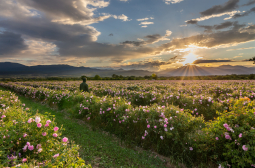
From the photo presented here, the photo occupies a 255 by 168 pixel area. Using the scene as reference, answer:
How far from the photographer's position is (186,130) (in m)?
5.16

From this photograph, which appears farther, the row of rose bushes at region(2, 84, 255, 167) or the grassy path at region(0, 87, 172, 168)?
the grassy path at region(0, 87, 172, 168)

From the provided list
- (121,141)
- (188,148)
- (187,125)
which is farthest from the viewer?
(121,141)

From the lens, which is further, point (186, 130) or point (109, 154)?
point (186, 130)

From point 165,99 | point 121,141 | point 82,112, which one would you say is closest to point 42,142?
point 121,141

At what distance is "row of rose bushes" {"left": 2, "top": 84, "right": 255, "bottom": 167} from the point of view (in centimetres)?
347

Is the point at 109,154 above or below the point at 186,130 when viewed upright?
below

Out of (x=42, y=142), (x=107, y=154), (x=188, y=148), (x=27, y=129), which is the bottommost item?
(x=107, y=154)

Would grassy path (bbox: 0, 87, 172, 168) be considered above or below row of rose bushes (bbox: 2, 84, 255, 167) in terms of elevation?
below

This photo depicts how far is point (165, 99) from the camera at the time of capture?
→ 34.2 feet

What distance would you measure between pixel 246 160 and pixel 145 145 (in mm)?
3282

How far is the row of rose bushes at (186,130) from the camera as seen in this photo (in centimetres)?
347

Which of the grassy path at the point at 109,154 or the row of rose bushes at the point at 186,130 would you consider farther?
the grassy path at the point at 109,154

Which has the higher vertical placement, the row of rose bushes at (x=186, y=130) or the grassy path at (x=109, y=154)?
the row of rose bushes at (x=186, y=130)

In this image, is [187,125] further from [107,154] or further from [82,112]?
[82,112]
